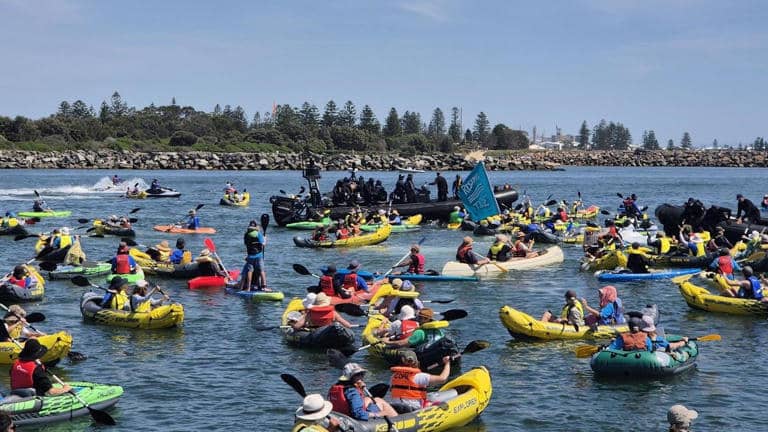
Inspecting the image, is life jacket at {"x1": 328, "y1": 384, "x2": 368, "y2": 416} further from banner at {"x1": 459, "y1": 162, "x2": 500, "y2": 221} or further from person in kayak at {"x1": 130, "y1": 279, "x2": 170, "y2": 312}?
banner at {"x1": 459, "y1": 162, "x2": 500, "y2": 221}

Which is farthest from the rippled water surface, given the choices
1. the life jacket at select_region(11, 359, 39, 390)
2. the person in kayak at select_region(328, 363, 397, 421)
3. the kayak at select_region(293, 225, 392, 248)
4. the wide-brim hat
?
the kayak at select_region(293, 225, 392, 248)

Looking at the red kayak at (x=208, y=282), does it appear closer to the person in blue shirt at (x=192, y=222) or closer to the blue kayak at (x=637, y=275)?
the blue kayak at (x=637, y=275)

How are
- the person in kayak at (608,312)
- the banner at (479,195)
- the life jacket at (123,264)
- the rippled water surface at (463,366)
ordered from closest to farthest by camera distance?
the rippled water surface at (463,366), the person in kayak at (608,312), the life jacket at (123,264), the banner at (479,195)

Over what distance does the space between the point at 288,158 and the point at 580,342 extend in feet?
432

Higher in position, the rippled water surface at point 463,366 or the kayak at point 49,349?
the kayak at point 49,349

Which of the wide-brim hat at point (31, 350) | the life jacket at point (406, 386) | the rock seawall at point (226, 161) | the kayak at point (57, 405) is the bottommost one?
the kayak at point (57, 405)

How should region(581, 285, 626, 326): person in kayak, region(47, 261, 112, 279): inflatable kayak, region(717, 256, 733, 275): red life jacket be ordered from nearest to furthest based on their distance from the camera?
1. region(581, 285, 626, 326): person in kayak
2. region(717, 256, 733, 275): red life jacket
3. region(47, 261, 112, 279): inflatable kayak

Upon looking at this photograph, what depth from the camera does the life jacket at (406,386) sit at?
14992mm

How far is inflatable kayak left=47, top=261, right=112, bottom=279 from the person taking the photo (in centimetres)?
3100

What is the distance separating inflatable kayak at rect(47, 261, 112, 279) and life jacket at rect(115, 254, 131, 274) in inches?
167

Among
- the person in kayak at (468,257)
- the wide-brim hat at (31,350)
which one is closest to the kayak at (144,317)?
the wide-brim hat at (31,350)

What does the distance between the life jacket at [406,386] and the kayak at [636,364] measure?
517 cm

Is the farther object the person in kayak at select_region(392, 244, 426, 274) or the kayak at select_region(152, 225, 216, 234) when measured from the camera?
the kayak at select_region(152, 225, 216, 234)

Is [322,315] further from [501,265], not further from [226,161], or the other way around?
[226,161]
